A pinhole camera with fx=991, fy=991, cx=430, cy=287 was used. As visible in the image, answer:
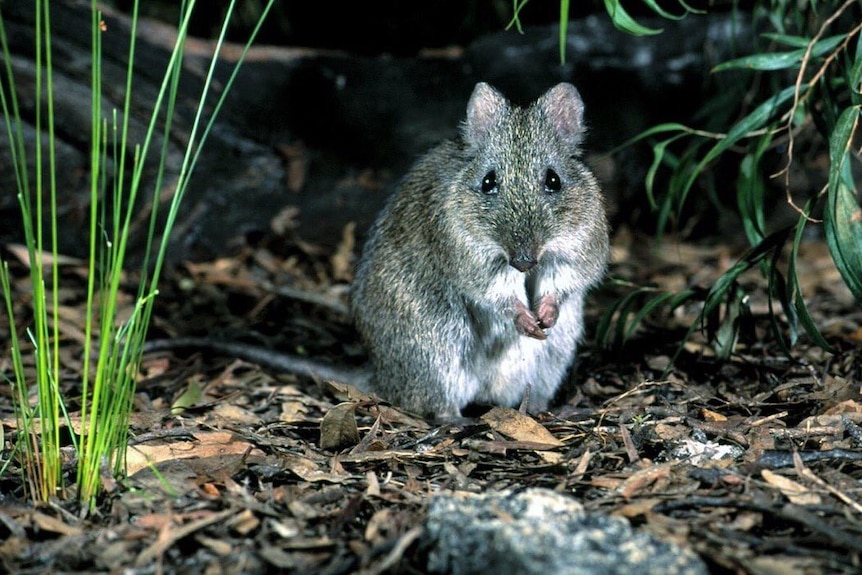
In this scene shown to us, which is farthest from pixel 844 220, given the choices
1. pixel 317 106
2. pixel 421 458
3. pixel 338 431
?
pixel 317 106

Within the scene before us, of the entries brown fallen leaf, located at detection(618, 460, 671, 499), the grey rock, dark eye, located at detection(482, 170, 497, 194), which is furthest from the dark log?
the grey rock

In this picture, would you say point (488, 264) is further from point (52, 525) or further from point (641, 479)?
point (52, 525)

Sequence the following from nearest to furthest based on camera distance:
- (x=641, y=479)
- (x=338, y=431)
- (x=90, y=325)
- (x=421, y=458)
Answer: (x=90, y=325)
(x=641, y=479)
(x=421, y=458)
(x=338, y=431)

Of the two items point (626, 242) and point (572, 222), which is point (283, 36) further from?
point (572, 222)

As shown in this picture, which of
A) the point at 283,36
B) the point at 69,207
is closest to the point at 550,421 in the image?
the point at 69,207

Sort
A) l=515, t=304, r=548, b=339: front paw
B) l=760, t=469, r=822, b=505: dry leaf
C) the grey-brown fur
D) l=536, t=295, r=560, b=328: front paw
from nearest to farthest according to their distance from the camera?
1. l=760, t=469, r=822, b=505: dry leaf
2. the grey-brown fur
3. l=515, t=304, r=548, b=339: front paw
4. l=536, t=295, r=560, b=328: front paw

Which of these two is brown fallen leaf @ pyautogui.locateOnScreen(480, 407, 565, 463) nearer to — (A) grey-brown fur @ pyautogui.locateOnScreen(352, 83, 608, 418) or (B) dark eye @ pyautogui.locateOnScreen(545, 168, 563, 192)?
(A) grey-brown fur @ pyautogui.locateOnScreen(352, 83, 608, 418)
